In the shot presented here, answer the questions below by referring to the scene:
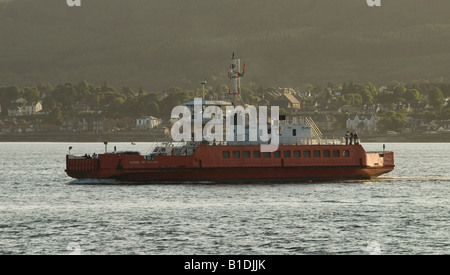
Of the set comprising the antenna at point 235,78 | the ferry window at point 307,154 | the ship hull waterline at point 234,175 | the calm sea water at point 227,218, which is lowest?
the calm sea water at point 227,218

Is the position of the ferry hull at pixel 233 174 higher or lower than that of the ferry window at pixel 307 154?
lower

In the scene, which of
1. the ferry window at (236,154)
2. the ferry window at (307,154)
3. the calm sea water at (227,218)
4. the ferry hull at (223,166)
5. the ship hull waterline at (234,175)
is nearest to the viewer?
the calm sea water at (227,218)

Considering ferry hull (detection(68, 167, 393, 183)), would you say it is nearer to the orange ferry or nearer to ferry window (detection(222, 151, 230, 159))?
the orange ferry

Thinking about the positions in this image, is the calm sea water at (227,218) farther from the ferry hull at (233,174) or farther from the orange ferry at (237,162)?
the orange ferry at (237,162)

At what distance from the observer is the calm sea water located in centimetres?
3928

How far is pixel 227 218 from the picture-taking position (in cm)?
4766

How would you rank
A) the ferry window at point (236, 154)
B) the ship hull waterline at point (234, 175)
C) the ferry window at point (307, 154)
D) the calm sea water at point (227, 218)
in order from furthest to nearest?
the ferry window at point (307, 154), the ferry window at point (236, 154), the ship hull waterline at point (234, 175), the calm sea water at point (227, 218)

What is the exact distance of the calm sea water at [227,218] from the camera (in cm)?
3928

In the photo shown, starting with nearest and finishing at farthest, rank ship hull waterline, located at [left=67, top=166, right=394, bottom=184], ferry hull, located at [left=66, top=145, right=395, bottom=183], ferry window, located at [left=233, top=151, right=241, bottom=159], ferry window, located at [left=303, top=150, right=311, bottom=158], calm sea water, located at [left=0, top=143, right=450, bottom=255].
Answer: calm sea water, located at [left=0, top=143, right=450, bottom=255] → ferry hull, located at [left=66, top=145, right=395, bottom=183] → ship hull waterline, located at [left=67, top=166, right=394, bottom=184] → ferry window, located at [left=233, top=151, right=241, bottom=159] → ferry window, located at [left=303, top=150, right=311, bottom=158]

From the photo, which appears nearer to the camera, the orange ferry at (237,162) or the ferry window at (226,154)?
the orange ferry at (237,162)

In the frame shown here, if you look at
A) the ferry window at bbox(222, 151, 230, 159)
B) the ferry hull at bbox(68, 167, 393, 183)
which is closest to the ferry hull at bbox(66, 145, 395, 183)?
the ferry hull at bbox(68, 167, 393, 183)

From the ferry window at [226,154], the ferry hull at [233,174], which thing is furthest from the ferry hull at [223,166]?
the ferry window at [226,154]

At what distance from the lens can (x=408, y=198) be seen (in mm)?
58750
